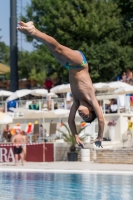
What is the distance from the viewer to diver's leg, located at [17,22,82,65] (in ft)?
33.2

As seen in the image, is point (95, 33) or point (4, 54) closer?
point (95, 33)

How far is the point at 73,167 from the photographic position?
838 inches

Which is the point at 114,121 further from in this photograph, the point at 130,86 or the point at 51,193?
the point at 51,193

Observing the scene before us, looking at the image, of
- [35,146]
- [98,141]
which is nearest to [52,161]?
[35,146]

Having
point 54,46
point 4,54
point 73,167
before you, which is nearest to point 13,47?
point 73,167

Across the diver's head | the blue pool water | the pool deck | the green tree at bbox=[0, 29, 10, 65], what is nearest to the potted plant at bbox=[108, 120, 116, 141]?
the pool deck

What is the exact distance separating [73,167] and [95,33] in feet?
37.6

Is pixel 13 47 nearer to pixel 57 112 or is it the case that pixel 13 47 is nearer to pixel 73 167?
pixel 57 112

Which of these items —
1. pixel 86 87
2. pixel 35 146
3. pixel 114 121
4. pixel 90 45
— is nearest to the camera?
pixel 86 87

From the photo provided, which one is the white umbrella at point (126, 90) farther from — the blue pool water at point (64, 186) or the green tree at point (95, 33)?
the blue pool water at point (64, 186)

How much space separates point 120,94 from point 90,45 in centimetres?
646

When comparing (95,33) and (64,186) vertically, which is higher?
(95,33)

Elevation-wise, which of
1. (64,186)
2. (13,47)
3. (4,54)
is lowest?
(64,186)

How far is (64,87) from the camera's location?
27.2 metres
